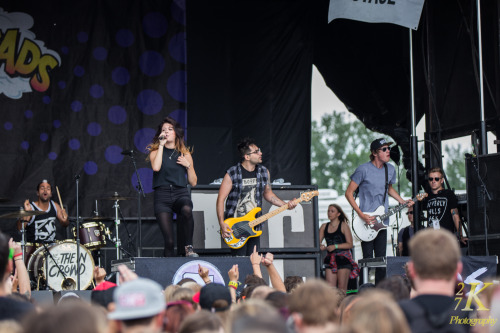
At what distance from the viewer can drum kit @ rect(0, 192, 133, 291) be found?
1129cm

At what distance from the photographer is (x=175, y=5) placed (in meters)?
12.7

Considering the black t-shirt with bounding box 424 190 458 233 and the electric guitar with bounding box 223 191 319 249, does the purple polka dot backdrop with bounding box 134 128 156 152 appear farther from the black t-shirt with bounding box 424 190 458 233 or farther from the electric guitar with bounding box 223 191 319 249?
the black t-shirt with bounding box 424 190 458 233

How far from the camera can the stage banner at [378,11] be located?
10.3 metres

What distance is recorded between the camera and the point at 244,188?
966 cm

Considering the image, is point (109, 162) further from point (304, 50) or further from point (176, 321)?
point (176, 321)

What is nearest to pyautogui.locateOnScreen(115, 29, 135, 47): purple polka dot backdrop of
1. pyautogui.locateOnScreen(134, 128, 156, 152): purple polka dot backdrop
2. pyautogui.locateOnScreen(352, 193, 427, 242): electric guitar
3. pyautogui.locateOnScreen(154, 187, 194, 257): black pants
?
pyautogui.locateOnScreen(134, 128, 156, 152): purple polka dot backdrop

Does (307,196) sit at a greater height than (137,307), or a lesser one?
greater

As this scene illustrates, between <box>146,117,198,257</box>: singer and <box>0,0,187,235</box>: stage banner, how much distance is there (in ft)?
10.4

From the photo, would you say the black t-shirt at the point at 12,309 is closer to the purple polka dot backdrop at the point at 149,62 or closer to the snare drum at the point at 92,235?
the snare drum at the point at 92,235

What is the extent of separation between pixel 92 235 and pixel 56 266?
784 millimetres

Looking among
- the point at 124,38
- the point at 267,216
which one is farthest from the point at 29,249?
the point at 267,216

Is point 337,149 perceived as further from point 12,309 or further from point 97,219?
point 12,309

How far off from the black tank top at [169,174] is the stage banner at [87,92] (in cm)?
320

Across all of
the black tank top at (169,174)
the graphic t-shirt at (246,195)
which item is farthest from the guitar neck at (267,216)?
the black tank top at (169,174)
